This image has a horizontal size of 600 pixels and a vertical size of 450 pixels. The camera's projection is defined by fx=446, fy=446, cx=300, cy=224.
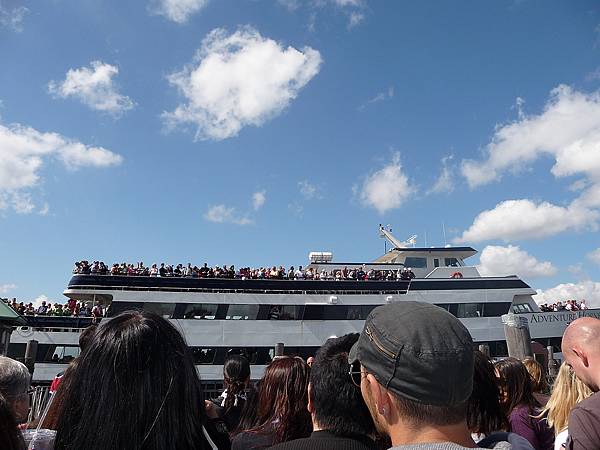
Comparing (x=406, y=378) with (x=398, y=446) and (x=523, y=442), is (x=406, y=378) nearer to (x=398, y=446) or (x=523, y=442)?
→ (x=398, y=446)

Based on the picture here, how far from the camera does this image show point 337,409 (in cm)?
224

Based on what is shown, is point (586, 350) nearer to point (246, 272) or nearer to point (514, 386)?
point (514, 386)

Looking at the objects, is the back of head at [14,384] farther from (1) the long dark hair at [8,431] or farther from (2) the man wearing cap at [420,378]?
(2) the man wearing cap at [420,378]

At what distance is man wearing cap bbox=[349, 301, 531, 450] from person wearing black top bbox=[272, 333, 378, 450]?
0.76 meters

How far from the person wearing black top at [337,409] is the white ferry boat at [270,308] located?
17330mm

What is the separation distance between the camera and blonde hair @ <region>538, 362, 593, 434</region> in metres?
2.89

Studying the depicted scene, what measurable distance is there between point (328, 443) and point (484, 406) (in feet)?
3.84

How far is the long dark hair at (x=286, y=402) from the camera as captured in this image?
118 inches

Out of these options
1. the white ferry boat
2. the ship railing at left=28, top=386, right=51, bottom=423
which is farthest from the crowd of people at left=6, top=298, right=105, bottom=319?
the ship railing at left=28, top=386, right=51, bottom=423

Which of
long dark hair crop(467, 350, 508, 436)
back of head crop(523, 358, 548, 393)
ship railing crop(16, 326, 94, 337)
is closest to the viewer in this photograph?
long dark hair crop(467, 350, 508, 436)

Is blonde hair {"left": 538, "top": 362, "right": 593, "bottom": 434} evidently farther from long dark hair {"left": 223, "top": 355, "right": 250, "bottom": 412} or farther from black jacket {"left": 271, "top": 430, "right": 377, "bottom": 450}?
long dark hair {"left": 223, "top": 355, "right": 250, "bottom": 412}

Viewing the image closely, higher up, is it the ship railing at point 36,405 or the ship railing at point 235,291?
the ship railing at point 235,291

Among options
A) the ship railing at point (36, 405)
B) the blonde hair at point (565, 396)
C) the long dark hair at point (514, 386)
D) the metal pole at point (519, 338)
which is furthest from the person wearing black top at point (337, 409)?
the metal pole at point (519, 338)

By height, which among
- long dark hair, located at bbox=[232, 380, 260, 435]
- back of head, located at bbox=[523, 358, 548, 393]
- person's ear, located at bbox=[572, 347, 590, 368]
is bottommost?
long dark hair, located at bbox=[232, 380, 260, 435]
